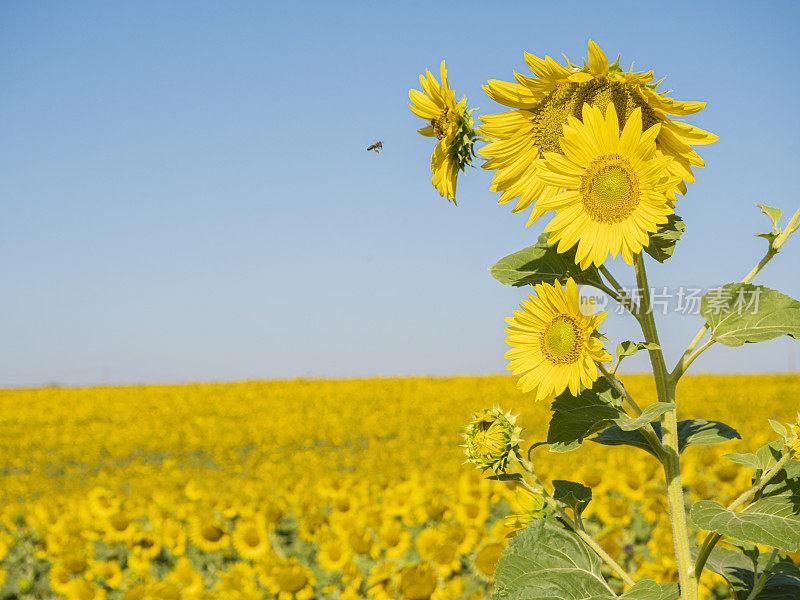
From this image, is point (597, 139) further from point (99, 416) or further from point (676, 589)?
point (99, 416)

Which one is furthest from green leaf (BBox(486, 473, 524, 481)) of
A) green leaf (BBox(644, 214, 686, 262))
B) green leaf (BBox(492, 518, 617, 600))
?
green leaf (BBox(644, 214, 686, 262))

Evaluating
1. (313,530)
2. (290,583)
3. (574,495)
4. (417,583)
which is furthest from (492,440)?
(313,530)

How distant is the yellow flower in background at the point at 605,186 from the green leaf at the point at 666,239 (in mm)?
88

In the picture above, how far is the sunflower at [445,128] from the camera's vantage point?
1.82m

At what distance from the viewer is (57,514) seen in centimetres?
502

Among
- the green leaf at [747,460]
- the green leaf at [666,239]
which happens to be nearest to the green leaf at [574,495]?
the green leaf at [747,460]

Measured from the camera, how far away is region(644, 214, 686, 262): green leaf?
68.9 inches

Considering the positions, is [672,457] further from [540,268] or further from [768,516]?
[540,268]

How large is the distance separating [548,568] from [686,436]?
0.59 meters

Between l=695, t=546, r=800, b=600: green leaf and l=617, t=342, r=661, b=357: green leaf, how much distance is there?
1.03 meters

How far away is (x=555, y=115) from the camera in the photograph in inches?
69.7

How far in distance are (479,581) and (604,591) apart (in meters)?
1.88

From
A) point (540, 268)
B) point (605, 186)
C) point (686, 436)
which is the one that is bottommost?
point (686, 436)

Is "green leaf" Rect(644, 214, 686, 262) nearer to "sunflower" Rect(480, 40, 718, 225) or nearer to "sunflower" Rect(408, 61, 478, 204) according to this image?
"sunflower" Rect(480, 40, 718, 225)
